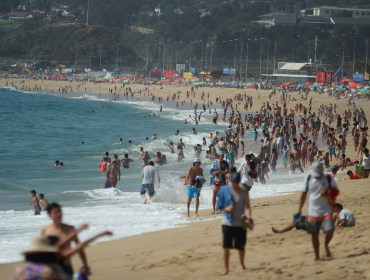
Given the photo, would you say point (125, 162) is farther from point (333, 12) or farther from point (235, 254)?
point (333, 12)

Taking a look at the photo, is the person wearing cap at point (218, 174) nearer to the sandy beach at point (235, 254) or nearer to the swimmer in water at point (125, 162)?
the sandy beach at point (235, 254)

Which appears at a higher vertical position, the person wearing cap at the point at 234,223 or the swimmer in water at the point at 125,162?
the person wearing cap at the point at 234,223

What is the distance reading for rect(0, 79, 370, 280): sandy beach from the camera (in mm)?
5566

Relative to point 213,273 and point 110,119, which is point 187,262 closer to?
point 213,273

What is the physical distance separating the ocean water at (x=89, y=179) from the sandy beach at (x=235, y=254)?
3.60ft

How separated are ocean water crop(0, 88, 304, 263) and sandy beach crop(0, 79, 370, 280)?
110cm

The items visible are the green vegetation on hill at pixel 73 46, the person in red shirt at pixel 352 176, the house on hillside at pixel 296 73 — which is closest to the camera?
the person in red shirt at pixel 352 176

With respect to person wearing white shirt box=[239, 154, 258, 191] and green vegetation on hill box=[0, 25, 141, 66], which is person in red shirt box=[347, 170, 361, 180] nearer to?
person wearing white shirt box=[239, 154, 258, 191]

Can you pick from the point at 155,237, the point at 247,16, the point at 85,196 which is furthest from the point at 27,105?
the point at 247,16

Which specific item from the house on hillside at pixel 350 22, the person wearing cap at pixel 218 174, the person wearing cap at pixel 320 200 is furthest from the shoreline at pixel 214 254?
the house on hillside at pixel 350 22

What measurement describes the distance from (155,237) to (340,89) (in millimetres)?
50676

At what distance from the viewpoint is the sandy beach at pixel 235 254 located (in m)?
5.57

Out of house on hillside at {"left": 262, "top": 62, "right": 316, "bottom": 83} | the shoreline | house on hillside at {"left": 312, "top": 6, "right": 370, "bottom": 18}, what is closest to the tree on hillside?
house on hillside at {"left": 312, "top": 6, "right": 370, "bottom": 18}

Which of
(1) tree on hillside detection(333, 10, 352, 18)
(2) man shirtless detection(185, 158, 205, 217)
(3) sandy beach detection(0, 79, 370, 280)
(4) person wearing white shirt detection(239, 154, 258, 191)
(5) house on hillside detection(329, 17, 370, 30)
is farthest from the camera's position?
(1) tree on hillside detection(333, 10, 352, 18)
